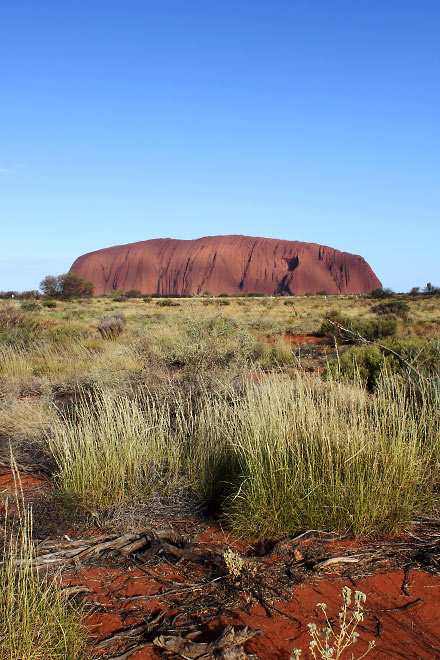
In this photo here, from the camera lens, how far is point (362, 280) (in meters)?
99.4

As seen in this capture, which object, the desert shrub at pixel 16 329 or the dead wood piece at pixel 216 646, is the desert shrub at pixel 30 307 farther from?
the dead wood piece at pixel 216 646

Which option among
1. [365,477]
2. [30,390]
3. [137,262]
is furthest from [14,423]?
[137,262]

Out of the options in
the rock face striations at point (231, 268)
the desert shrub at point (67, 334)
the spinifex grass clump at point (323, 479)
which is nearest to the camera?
the spinifex grass clump at point (323, 479)

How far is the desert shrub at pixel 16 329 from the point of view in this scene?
10.3 metres

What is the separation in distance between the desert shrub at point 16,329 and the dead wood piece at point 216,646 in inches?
334

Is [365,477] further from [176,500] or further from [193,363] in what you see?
[193,363]

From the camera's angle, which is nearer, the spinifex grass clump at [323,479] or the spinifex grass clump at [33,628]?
the spinifex grass clump at [33,628]

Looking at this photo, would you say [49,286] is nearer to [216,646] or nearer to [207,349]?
[207,349]

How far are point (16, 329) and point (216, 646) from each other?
10820 millimetres

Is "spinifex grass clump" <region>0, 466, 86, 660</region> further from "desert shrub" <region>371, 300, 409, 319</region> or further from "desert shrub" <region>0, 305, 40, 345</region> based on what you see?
"desert shrub" <region>371, 300, 409, 319</region>

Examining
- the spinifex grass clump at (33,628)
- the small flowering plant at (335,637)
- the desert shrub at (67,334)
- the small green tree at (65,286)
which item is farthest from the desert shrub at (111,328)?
the small green tree at (65,286)

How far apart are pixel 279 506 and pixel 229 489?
55cm

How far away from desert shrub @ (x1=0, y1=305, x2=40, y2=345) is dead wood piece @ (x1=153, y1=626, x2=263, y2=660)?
848 cm

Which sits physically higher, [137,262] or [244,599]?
[137,262]
